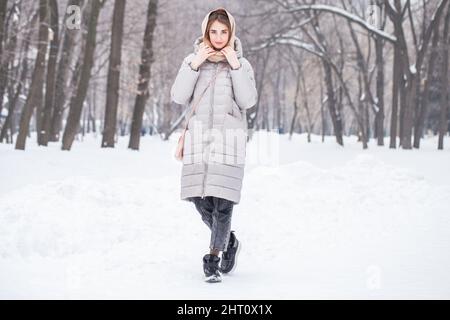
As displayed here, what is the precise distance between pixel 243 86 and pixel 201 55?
40 cm

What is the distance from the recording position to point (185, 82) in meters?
4.99

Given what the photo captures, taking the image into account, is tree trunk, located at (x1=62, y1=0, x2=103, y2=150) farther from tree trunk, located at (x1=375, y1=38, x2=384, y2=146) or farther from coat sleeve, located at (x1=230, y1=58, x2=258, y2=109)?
coat sleeve, located at (x1=230, y1=58, x2=258, y2=109)

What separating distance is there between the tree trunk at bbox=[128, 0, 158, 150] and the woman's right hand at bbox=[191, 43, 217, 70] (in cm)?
1591

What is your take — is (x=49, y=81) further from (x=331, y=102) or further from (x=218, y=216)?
(x=218, y=216)

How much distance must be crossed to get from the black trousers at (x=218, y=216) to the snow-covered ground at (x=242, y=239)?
33 cm

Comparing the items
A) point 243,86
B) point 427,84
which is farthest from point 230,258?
point 427,84

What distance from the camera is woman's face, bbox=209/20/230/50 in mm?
4957

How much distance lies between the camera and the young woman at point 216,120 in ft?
16.2

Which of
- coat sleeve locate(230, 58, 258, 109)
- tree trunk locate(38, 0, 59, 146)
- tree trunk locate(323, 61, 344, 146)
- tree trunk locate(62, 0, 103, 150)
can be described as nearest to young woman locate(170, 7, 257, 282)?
coat sleeve locate(230, 58, 258, 109)

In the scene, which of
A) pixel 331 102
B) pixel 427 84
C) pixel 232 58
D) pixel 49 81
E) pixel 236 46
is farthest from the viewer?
pixel 331 102

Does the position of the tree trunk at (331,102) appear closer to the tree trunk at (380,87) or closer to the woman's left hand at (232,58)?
the tree trunk at (380,87)

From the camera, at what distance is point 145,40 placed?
20.9m
